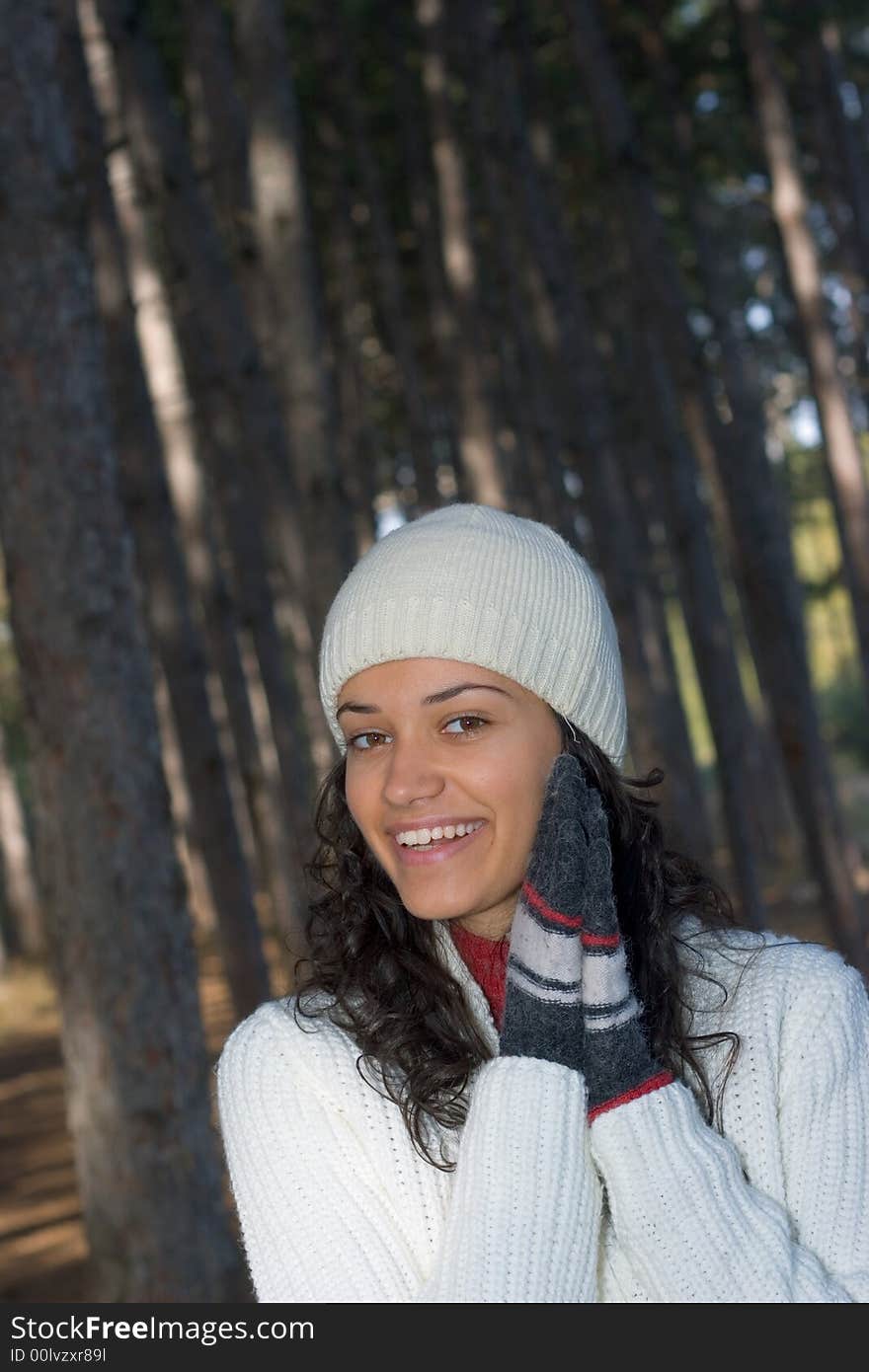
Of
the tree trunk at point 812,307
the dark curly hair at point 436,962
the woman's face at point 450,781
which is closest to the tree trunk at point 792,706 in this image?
the tree trunk at point 812,307

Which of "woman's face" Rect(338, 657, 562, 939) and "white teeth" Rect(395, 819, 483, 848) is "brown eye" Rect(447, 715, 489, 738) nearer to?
"woman's face" Rect(338, 657, 562, 939)

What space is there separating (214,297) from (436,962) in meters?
8.06

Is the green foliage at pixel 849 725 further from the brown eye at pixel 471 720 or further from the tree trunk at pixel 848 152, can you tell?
the brown eye at pixel 471 720

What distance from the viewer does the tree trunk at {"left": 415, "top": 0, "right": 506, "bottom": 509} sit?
12352 mm

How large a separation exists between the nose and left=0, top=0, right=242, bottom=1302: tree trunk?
238 centimetres

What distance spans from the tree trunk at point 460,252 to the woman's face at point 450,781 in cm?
956

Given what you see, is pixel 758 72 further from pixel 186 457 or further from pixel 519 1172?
pixel 519 1172

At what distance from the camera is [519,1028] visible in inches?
93.5

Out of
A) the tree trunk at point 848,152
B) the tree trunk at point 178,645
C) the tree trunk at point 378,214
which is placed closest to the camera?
the tree trunk at point 178,645

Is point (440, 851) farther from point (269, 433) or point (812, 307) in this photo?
point (812, 307)

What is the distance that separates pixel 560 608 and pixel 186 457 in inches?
344

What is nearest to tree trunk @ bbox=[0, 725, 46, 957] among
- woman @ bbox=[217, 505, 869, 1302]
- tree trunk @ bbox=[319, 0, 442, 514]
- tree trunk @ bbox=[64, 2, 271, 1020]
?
tree trunk @ bbox=[319, 0, 442, 514]

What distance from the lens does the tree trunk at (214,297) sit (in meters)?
9.45

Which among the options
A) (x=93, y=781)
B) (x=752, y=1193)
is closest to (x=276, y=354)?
(x=93, y=781)
